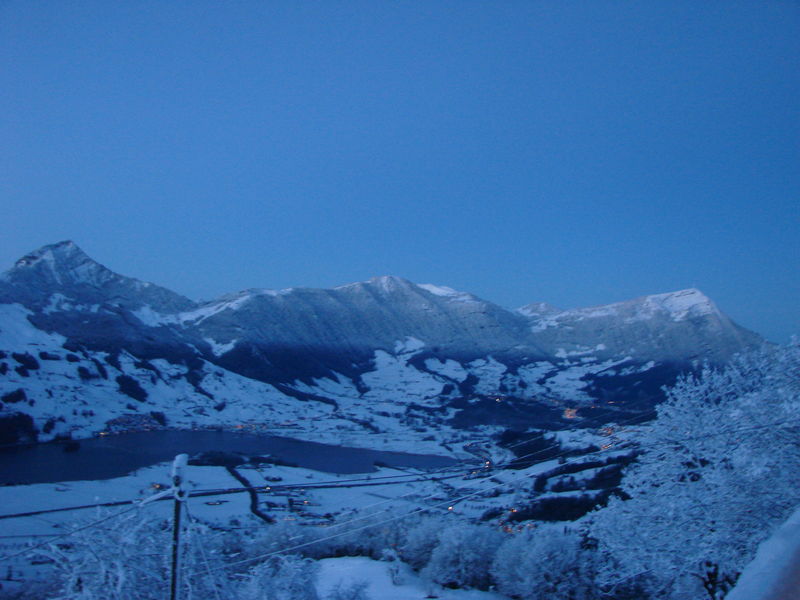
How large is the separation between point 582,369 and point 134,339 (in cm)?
4714

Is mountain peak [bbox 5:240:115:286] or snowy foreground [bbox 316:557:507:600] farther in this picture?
mountain peak [bbox 5:240:115:286]

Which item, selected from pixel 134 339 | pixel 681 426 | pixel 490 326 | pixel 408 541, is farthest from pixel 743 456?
pixel 490 326

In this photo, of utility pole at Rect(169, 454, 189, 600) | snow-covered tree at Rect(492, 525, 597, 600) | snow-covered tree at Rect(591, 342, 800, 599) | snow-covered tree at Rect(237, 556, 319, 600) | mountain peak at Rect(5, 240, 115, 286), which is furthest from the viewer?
mountain peak at Rect(5, 240, 115, 286)

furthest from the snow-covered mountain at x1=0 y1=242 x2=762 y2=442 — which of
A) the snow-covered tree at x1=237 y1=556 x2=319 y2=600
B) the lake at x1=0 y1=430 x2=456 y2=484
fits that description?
the snow-covered tree at x1=237 y1=556 x2=319 y2=600

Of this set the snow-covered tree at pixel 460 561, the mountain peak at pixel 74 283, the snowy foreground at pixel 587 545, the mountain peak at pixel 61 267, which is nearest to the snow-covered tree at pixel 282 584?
the snowy foreground at pixel 587 545

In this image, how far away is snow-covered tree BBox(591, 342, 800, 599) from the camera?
6762mm

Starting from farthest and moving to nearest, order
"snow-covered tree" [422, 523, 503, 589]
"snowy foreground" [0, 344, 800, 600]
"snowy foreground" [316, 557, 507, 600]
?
"snow-covered tree" [422, 523, 503, 589], "snowy foreground" [316, 557, 507, 600], "snowy foreground" [0, 344, 800, 600]

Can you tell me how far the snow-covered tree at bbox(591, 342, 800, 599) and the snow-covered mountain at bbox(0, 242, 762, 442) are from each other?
2095 centimetres

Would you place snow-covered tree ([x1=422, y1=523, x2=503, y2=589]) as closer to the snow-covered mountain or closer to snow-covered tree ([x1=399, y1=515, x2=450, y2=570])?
snow-covered tree ([x1=399, y1=515, x2=450, y2=570])

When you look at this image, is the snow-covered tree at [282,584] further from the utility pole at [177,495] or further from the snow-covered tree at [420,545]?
the snow-covered tree at [420,545]

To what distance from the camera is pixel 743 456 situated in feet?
22.5

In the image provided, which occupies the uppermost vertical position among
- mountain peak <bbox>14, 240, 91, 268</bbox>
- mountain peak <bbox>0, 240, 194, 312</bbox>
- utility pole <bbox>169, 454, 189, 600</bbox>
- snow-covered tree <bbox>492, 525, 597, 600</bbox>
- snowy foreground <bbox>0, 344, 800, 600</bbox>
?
mountain peak <bbox>14, 240, 91, 268</bbox>

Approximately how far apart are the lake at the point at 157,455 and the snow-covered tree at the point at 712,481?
2410 centimetres

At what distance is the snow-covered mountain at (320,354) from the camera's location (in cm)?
4075
